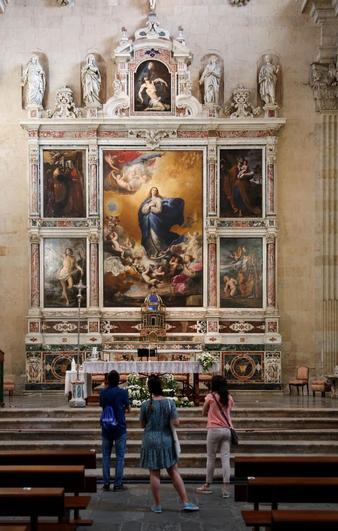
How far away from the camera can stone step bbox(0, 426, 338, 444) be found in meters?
15.6

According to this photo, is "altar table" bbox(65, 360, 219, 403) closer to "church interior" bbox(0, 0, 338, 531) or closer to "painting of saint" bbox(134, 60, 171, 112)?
"church interior" bbox(0, 0, 338, 531)

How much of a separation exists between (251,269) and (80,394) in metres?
6.50

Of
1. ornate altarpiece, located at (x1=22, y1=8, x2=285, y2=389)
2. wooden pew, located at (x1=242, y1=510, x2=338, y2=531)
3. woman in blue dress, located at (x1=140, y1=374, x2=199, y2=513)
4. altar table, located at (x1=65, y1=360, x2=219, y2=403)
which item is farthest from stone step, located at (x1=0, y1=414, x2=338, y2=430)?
wooden pew, located at (x1=242, y1=510, x2=338, y2=531)

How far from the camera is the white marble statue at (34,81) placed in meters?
22.8

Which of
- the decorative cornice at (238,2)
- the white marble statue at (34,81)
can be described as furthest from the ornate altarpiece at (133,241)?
the decorative cornice at (238,2)

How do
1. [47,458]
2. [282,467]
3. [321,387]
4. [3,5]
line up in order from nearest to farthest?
[282,467]
[47,458]
[321,387]
[3,5]

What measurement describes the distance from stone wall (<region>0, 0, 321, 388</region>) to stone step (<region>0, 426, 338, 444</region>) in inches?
282

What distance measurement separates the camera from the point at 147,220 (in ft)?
75.3

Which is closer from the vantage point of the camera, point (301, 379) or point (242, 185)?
point (301, 379)

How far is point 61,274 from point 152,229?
8.38 feet

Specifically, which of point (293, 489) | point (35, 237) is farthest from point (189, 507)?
point (35, 237)

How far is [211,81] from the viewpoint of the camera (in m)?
22.8

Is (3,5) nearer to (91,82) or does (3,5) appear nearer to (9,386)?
(91,82)

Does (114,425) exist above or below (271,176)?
below
